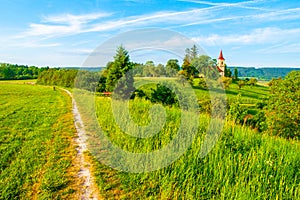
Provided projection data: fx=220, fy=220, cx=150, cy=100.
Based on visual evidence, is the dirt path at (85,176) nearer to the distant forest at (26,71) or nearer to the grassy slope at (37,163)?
the grassy slope at (37,163)

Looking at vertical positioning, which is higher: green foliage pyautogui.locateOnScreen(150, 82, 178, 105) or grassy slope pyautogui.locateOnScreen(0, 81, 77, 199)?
green foliage pyautogui.locateOnScreen(150, 82, 178, 105)

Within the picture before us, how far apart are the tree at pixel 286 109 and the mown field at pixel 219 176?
20952mm

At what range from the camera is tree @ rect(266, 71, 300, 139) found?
2482 centimetres

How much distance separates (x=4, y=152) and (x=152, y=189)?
4.12 metres

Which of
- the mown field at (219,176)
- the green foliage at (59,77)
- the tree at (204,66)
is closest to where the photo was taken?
the mown field at (219,176)

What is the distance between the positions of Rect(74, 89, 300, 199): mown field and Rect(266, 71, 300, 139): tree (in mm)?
20952

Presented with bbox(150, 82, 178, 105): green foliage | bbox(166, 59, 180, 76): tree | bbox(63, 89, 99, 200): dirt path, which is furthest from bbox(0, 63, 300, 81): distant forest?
bbox(63, 89, 99, 200): dirt path

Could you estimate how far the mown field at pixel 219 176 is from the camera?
3.51 metres

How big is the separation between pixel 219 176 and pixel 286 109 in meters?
26.7

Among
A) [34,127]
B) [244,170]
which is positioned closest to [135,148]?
[244,170]

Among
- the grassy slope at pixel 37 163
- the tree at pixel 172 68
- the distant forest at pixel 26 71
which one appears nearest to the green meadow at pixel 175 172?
the grassy slope at pixel 37 163

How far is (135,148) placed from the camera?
5.32 meters

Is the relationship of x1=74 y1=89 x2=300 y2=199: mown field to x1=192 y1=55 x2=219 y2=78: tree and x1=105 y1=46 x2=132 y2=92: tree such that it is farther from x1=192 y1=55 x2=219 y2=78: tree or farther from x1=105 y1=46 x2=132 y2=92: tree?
x1=105 y1=46 x2=132 y2=92: tree

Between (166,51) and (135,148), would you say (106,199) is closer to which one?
(135,148)
